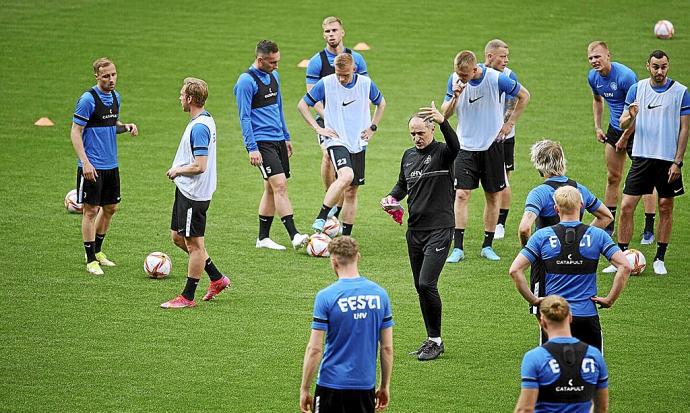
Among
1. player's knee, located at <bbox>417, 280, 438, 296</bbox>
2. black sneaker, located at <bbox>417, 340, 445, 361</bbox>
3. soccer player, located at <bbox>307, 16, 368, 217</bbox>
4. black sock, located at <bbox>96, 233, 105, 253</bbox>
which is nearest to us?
player's knee, located at <bbox>417, 280, 438, 296</bbox>

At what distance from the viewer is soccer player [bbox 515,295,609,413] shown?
20.4 feet

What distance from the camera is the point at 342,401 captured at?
Result: 272 inches

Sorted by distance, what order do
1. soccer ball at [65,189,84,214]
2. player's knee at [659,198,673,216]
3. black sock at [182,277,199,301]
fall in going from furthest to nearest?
soccer ball at [65,189,84,214], player's knee at [659,198,673,216], black sock at [182,277,199,301]

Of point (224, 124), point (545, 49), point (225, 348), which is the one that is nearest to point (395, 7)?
point (545, 49)

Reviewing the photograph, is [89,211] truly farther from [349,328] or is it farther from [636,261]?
[636,261]

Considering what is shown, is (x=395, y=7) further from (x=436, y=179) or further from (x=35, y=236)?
(x=436, y=179)

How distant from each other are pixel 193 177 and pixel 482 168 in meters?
3.95

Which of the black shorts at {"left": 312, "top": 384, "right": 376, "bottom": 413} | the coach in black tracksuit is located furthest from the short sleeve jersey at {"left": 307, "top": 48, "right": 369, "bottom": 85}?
the black shorts at {"left": 312, "top": 384, "right": 376, "bottom": 413}

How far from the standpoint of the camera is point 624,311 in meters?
11.0

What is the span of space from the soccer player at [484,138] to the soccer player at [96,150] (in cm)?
400

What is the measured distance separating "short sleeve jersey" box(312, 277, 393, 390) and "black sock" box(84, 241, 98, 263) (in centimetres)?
591

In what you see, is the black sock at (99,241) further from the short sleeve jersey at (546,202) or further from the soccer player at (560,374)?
the soccer player at (560,374)

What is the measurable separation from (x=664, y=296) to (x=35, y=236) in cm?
782

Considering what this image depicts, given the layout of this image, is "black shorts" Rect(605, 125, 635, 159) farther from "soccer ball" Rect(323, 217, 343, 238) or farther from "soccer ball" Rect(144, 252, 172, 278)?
"soccer ball" Rect(144, 252, 172, 278)
